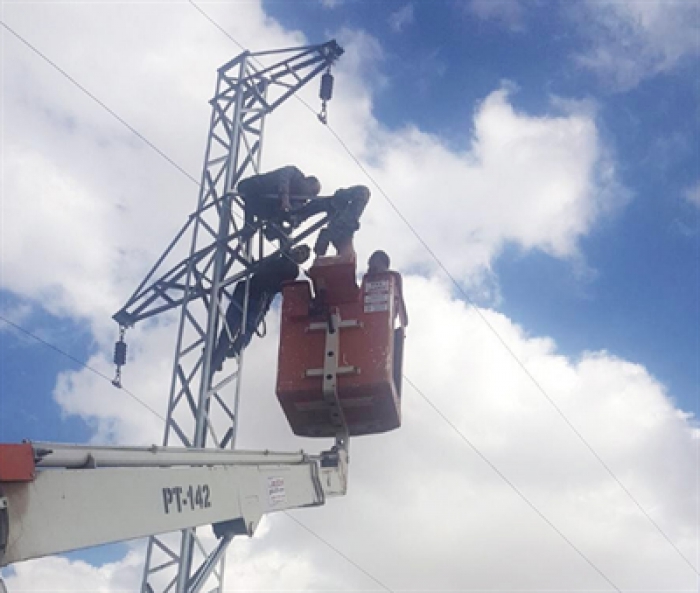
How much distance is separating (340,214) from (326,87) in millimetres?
3057

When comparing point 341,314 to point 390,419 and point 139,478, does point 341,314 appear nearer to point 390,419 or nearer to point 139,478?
point 390,419

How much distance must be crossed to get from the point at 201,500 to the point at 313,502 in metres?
1.93

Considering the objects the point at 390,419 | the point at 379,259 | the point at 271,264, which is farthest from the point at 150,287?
the point at 390,419

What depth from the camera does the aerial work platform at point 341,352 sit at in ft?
27.8

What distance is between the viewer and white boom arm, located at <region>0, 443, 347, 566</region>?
4.42 meters

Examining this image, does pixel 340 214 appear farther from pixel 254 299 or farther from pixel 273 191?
pixel 254 299

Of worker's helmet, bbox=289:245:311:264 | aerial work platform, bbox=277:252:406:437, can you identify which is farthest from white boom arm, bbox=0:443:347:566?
worker's helmet, bbox=289:245:311:264

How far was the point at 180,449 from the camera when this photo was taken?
5.86 meters

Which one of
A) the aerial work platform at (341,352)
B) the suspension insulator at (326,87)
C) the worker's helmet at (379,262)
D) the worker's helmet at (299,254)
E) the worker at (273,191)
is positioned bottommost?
the aerial work platform at (341,352)

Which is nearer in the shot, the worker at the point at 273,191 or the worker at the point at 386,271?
the worker at the point at 386,271

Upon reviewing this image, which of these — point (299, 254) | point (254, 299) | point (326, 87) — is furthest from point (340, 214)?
point (326, 87)

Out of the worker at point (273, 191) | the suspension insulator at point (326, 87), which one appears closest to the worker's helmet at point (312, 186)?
the worker at point (273, 191)

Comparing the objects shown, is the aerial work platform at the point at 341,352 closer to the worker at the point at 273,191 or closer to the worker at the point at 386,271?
the worker at the point at 386,271

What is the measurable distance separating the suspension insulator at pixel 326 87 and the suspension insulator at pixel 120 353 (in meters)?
4.74
